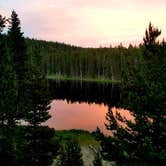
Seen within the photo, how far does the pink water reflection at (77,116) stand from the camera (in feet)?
242

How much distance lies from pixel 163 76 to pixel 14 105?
498 inches

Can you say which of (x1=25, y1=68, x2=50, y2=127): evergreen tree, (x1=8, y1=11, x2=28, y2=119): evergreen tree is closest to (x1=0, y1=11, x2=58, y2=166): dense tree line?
(x1=25, y1=68, x2=50, y2=127): evergreen tree

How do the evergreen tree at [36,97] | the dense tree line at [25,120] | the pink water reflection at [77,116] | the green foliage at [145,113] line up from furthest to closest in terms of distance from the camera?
1. the pink water reflection at [77,116]
2. the evergreen tree at [36,97]
3. the dense tree line at [25,120]
4. the green foliage at [145,113]

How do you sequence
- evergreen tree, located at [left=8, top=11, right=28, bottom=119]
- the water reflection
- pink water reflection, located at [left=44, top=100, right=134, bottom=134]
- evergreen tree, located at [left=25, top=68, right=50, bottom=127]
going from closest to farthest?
1. evergreen tree, located at [left=25, top=68, right=50, bottom=127]
2. evergreen tree, located at [left=8, top=11, right=28, bottom=119]
3. pink water reflection, located at [left=44, top=100, right=134, bottom=134]
4. the water reflection

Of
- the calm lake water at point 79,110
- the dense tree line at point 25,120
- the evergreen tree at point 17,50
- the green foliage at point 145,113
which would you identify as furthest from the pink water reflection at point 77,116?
the green foliage at point 145,113

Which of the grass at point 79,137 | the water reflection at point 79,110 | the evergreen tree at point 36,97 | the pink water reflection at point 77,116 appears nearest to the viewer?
the evergreen tree at point 36,97

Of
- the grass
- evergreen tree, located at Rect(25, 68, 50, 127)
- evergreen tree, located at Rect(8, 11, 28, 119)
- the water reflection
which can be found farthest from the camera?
the water reflection

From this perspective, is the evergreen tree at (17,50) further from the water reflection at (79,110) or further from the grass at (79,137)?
the water reflection at (79,110)

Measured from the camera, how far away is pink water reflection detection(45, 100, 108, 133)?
73.7m

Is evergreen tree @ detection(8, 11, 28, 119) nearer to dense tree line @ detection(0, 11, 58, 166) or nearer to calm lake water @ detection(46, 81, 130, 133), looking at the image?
calm lake water @ detection(46, 81, 130, 133)

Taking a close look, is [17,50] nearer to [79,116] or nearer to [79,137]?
[79,137]

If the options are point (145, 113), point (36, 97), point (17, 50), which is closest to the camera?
point (145, 113)

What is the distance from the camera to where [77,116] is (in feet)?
286

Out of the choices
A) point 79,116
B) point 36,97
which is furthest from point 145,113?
point 79,116
